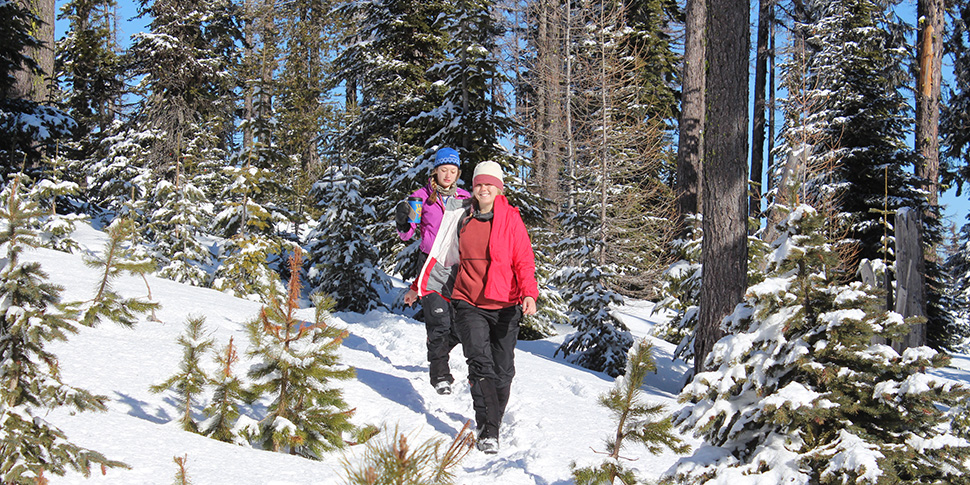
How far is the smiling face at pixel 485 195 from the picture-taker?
4.24 meters

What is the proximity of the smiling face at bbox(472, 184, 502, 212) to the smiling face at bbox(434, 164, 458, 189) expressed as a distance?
3.55ft

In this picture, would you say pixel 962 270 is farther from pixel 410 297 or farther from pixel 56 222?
pixel 56 222

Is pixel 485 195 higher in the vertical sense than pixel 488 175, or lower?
lower

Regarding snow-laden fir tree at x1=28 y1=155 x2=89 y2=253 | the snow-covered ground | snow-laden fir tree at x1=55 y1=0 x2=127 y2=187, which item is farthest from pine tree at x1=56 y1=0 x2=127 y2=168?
the snow-covered ground

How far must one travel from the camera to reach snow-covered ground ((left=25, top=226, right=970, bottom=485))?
9.36ft

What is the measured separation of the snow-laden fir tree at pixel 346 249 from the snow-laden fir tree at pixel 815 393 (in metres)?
10.8

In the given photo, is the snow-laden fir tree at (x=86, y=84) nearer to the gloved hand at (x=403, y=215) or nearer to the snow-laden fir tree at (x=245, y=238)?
the snow-laden fir tree at (x=245, y=238)

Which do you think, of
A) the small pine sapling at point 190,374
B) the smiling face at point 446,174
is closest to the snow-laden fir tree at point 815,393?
the small pine sapling at point 190,374

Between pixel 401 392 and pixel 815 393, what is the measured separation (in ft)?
11.7

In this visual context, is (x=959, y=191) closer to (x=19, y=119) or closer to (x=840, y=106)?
(x=840, y=106)

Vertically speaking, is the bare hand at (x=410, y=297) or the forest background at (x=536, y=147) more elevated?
the forest background at (x=536, y=147)

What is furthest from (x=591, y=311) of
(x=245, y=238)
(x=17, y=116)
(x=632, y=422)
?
(x=17, y=116)

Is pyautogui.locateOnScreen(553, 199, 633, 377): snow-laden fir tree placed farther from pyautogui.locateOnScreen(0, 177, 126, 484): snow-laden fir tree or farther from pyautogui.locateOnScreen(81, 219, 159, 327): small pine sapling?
pyautogui.locateOnScreen(0, 177, 126, 484): snow-laden fir tree

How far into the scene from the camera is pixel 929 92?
15219mm
